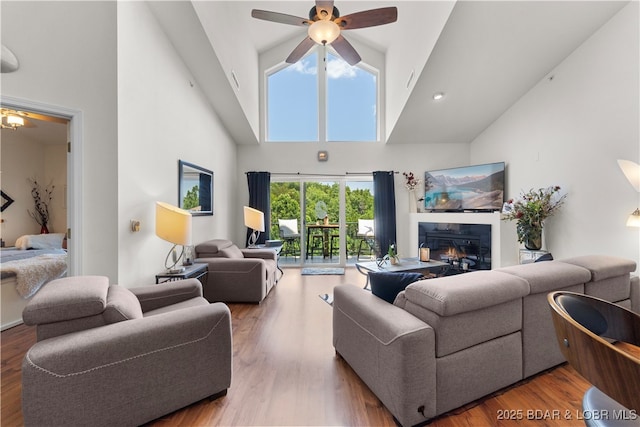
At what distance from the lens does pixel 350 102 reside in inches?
222

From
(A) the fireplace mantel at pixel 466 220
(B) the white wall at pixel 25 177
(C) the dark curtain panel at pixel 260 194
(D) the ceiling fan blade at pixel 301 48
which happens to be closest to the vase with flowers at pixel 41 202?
(B) the white wall at pixel 25 177

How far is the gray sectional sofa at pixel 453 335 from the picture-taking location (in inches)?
51.8

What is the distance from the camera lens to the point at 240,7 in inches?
155

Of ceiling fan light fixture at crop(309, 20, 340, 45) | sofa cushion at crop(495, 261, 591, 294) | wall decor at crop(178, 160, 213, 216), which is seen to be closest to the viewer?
sofa cushion at crop(495, 261, 591, 294)

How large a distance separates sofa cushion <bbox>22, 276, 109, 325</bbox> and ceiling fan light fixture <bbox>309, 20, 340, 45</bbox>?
2.75m

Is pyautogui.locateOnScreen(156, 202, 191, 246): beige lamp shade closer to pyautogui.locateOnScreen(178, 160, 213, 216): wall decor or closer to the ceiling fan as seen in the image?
pyautogui.locateOnScreen(178, 160, 213, 216): wall decor

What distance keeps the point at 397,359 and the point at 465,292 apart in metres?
0.52

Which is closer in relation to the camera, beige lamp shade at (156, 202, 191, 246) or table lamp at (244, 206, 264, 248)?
beige lamp shade at (156, 202, 191, 246)

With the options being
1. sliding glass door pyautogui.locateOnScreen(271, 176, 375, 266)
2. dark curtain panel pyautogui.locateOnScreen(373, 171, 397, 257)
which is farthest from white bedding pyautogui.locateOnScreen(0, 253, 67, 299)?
dark curtain panel pyautogui.locateOnScreen(373, 171, 397, 257)

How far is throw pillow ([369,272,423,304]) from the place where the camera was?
68.1 inches

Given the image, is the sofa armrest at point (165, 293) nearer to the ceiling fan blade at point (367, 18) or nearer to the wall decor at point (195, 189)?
the wall decor at point (195, 189)

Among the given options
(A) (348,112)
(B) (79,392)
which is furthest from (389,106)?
(B) (79,392)

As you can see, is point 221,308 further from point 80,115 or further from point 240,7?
point 240,7

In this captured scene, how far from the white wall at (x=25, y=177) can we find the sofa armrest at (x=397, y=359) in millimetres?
5113
